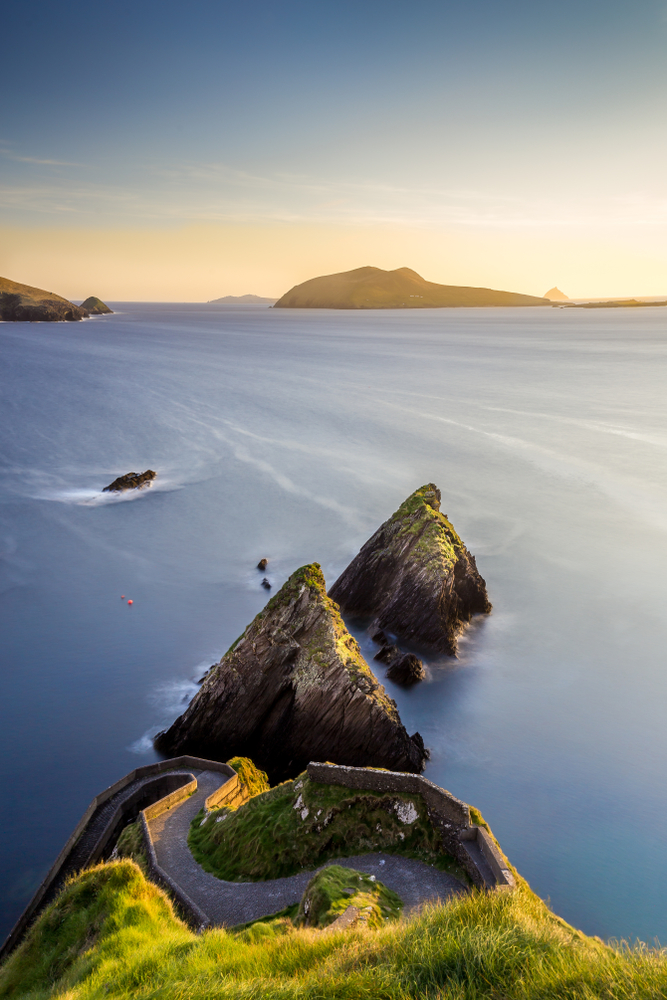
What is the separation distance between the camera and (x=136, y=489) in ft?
207

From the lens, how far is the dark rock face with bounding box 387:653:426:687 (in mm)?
30984

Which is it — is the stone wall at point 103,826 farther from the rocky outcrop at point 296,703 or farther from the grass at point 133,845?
the rocky outcrop at point 296,703

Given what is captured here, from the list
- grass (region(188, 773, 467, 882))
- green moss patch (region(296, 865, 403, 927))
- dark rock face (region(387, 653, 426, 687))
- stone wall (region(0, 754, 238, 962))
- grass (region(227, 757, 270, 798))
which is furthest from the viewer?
dark rock face (region(387, 653, 426, 687))

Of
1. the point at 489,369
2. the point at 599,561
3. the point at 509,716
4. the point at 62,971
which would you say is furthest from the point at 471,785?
the point at 489,369

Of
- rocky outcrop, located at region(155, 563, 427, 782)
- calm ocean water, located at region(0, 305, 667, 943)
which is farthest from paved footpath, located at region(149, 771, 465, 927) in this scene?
calm ocean water, located at region(0, 305, 667, 943)

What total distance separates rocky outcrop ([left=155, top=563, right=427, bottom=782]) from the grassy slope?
9.06 m

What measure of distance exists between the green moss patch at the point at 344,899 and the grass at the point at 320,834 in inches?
84.0

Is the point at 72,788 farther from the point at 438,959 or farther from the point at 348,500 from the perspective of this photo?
the point at 348,500

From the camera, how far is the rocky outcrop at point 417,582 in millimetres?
34406

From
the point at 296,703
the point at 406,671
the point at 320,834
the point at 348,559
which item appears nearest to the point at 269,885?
the point at 320,834

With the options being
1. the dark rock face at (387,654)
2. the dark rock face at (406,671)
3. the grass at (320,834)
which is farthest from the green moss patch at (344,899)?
the dark rock face at (387,654)

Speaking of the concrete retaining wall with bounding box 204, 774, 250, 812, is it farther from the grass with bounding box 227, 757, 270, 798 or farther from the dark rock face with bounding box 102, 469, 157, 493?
the dark rock face with bounding box 102, 469, 157, 493

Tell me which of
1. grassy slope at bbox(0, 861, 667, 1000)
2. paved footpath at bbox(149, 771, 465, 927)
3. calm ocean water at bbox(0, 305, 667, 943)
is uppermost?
grassy slope at bbox(0, 861, 667, 1000)

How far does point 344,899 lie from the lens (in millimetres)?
14172
